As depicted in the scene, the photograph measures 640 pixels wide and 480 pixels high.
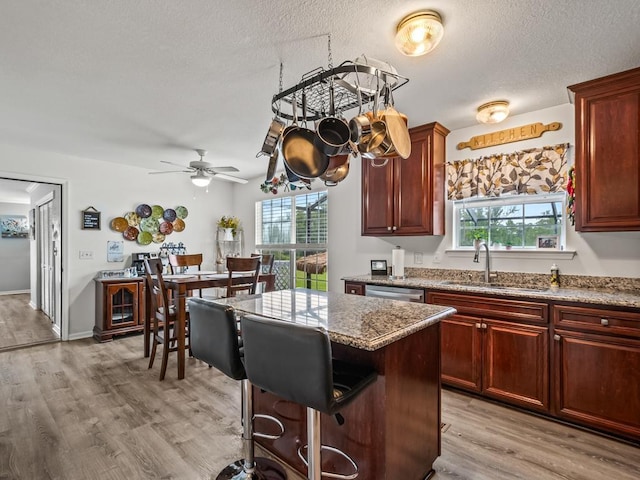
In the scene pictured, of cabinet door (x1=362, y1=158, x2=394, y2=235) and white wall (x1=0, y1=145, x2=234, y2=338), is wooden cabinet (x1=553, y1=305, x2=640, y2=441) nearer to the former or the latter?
cabinet door (x1=362, y1=158, x2=394, y2=235)

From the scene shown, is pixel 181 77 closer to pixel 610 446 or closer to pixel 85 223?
pixel 85 223

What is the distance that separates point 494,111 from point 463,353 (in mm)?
2041

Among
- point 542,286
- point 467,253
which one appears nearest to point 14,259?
point 467,253

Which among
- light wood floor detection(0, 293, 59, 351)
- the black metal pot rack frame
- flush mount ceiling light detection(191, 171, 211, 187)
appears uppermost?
the black metal pot rack frame

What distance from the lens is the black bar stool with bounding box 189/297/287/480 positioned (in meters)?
1.56

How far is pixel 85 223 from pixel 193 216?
1.56 metres

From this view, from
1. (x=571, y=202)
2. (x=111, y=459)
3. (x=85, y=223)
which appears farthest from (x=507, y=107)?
(x=85, y=223)

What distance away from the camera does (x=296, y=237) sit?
5.10 metres

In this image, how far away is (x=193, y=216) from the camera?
18.8 feet

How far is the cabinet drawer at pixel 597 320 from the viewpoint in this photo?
6.90 ft

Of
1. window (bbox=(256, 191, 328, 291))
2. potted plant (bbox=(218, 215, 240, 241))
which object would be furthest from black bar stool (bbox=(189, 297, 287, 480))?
potted plant (bbox=(218, 215, 240, 241))

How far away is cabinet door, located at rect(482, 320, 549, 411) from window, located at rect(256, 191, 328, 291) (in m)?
2.38

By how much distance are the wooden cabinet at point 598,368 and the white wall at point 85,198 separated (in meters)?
5.21

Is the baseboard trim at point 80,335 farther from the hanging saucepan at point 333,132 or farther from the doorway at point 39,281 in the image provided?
the hanging saucepan at point 333,132
